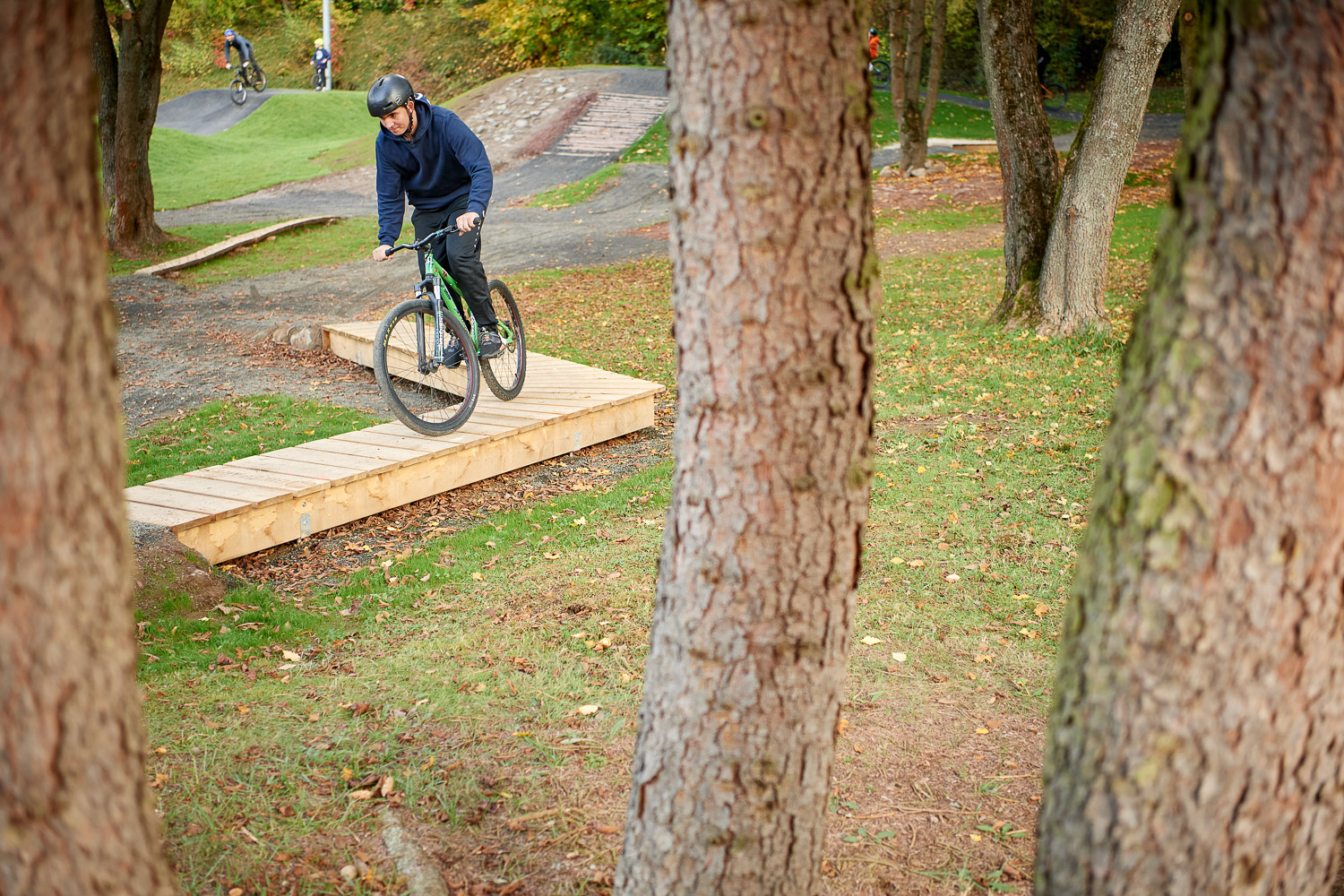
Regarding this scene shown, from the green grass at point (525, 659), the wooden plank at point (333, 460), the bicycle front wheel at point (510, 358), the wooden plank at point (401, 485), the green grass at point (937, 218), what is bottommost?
the green grass at point (525, 659)

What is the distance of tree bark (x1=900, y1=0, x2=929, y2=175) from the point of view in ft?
60.9

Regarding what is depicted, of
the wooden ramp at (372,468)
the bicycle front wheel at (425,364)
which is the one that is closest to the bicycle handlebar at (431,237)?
the bicycle front wheel at (425,364)

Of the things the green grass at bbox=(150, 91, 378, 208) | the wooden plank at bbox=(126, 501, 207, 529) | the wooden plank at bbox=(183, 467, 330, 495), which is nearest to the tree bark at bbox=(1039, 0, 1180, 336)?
the wooden plank at bbox=(183, 467, 330, 495)

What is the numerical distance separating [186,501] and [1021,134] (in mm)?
8085

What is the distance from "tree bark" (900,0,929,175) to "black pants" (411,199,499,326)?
14.4 meters

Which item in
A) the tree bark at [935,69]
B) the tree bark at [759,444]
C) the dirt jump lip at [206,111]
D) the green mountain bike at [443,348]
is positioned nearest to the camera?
the tree bark at [759,444]

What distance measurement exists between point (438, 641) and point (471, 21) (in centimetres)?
3918

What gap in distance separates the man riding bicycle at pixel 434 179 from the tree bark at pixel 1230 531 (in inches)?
183

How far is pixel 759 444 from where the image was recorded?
74.2 inches

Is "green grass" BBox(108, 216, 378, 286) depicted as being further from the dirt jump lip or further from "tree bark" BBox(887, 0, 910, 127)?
the dirt jump lip

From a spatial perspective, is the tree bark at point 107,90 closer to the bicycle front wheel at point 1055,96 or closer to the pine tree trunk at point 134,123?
the pine tree trunk at point 134,123

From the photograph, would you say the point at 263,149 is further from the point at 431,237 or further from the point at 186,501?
the point at 186,501

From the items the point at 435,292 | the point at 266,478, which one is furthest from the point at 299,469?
the point at 435,292

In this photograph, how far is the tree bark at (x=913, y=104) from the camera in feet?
60.9
